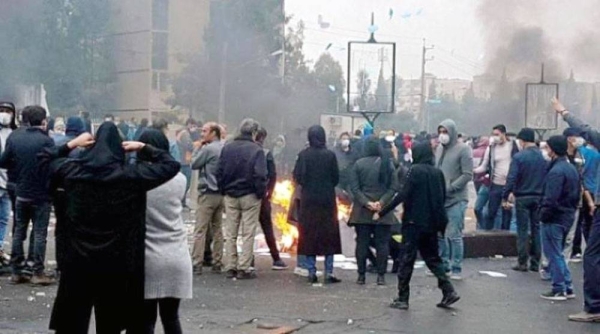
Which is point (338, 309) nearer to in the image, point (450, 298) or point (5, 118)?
point (450, 298)

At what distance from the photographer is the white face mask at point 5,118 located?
1183cm

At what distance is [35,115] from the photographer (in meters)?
11.0

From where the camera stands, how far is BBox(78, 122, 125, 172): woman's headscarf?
6098 millimetres

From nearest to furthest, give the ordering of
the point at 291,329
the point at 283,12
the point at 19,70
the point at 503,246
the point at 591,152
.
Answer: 1. the point at 291,329
2. the point at 591,152
3. the point at 503,246
4. the point at 19,70
5. the point at 283,12

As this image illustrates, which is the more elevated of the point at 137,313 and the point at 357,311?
the point at 137,313

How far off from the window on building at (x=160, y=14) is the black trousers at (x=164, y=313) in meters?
34.8

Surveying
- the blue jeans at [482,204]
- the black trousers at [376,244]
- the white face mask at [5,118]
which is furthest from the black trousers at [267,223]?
the blue jeans at [482,204]

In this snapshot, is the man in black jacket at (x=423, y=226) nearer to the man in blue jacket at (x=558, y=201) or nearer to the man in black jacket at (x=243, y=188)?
the man in blue jacket at (x=558, y=201)

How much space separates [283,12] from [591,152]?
2375 centimetres

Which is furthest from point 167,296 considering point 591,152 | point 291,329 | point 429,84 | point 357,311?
point 429,84

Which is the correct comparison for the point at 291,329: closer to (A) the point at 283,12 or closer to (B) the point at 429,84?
(A) the point at 283,12

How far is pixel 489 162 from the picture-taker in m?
15.9

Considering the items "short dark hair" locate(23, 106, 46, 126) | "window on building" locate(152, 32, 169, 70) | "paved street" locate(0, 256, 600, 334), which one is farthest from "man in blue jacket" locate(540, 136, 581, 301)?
"window on building" locate(152, 32, 169, 70)

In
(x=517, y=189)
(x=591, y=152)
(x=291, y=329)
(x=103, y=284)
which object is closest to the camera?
Answer: (x=103, y=284)
